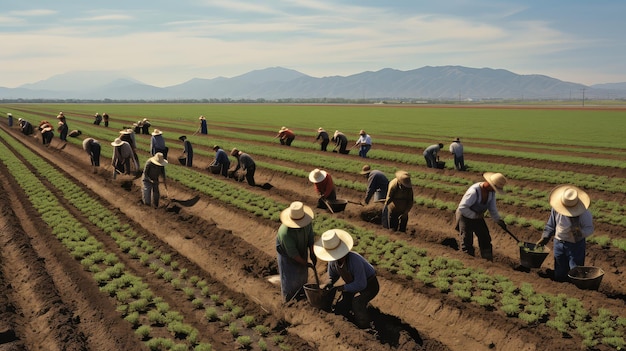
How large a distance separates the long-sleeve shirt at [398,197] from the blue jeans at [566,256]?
3.64 m

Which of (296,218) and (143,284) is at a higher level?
(296,218)

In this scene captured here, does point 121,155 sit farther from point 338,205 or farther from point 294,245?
point 294,245

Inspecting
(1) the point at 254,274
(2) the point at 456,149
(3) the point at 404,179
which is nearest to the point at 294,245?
(1) the point at 254,274

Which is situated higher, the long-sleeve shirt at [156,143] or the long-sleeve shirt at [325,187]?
the long-sleeve shirt at [156,143]

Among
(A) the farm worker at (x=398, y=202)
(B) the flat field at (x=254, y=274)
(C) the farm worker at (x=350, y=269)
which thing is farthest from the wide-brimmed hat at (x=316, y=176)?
(C) the farm worker at (x=350, y=269)

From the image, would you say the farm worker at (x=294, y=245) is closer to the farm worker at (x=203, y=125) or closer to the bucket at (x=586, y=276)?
the bucket at (x=586, y=276)

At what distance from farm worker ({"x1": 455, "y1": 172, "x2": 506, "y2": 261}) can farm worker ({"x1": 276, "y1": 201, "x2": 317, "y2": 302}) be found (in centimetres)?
353

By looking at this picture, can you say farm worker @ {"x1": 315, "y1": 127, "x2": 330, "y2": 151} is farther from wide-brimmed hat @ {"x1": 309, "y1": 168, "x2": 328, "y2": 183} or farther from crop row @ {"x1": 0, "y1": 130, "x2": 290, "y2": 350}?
wide-brimmed hat @ {"x1": 309, "y1": 168, "x2": 328, "y2": 183}

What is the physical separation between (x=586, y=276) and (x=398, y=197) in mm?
4435

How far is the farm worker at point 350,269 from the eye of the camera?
7453mm

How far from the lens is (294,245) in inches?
339

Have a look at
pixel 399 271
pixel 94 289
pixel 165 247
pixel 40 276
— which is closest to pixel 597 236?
pixel 399 271

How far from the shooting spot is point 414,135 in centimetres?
4181

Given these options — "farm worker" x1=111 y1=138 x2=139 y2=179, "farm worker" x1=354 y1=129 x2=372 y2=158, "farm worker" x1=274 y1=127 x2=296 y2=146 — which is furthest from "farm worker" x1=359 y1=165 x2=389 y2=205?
"farm worker" x1=274 y1=127 x2=296 y2=146
